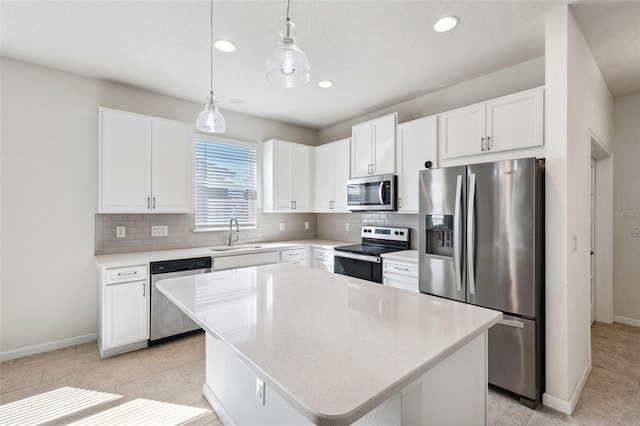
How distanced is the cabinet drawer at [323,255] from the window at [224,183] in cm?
97

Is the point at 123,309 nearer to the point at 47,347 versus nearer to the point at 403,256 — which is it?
the point at 47,347

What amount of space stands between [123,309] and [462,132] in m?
3.55

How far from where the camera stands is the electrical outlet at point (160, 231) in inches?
139

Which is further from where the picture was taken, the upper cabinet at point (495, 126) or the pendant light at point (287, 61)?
the upper cabinet at point (495, 126)

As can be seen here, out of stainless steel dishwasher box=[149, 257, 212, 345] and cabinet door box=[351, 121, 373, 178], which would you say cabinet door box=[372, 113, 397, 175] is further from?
stainless steel dishwasher box=[149, 257, 212, 345]

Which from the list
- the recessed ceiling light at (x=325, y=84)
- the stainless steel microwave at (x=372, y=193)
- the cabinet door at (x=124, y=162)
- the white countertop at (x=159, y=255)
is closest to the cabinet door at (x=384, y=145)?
the stainless steel microwave at (x=372, y=193)

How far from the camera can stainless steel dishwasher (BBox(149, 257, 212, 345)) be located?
3.05 meters

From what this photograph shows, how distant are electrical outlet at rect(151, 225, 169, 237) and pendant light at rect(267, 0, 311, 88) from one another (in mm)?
2740

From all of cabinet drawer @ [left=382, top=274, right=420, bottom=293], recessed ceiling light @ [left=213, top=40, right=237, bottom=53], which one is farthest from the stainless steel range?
recessed ceiling light @ [left=213, top=40, right=237, bottom=53]

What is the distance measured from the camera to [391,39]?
2424 mm

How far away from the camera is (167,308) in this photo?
315cm

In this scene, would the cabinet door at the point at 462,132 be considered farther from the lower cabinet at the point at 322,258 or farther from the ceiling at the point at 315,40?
the lower cabinet at the point at 322,258

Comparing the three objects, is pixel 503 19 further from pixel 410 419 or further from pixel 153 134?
pixel 153 134

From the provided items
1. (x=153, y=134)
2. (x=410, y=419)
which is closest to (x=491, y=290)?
(x=410, y=419)
